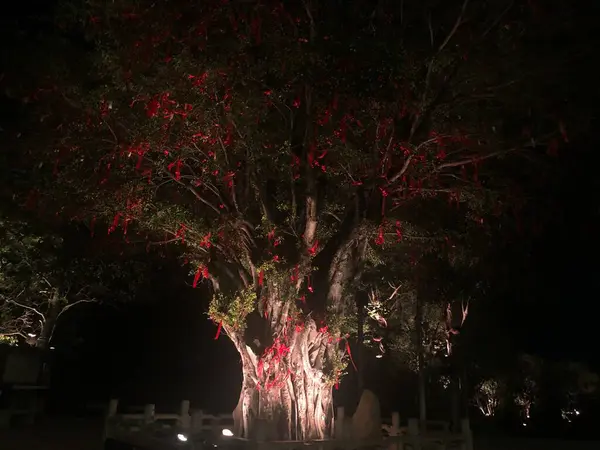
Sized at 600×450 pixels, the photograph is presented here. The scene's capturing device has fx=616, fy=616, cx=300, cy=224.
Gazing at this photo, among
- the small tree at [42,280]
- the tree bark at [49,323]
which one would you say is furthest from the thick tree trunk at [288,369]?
the tree bark at [49,323]

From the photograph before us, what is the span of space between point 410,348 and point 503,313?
370 centimetres

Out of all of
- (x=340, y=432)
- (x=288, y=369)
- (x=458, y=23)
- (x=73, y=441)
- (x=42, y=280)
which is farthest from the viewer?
(x=42, y=280)

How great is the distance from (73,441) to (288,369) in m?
7.48

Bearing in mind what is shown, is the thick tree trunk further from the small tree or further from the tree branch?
the small tree

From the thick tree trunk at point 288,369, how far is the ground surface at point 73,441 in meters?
5.40

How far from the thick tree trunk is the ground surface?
5400 mm

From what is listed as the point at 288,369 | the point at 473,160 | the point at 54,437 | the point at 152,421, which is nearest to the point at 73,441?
the point at 54,437

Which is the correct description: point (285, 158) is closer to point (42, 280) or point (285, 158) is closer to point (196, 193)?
point (196, 193)

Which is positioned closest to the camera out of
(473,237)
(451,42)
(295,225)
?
(451,42)

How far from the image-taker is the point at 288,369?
36.3 ft

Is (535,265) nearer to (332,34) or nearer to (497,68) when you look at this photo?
(497,68)

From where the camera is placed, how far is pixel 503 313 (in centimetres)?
2264

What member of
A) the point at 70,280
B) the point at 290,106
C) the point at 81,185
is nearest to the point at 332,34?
the point at 290,106

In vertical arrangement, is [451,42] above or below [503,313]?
above
